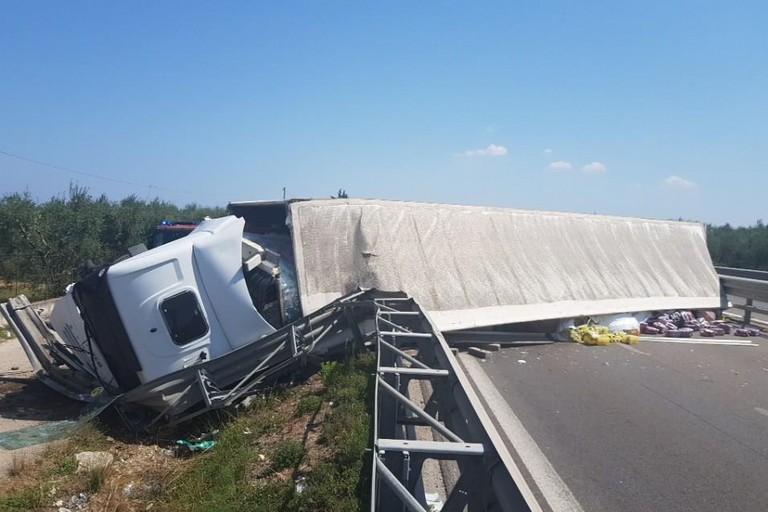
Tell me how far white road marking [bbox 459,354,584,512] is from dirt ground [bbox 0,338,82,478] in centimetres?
528

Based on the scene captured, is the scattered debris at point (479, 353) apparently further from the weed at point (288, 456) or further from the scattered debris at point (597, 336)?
the weed at point (288, 456)

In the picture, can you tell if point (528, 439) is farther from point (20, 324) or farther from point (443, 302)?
point (20, 324)

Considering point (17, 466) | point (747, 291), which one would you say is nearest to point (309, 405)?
point (17, 466)

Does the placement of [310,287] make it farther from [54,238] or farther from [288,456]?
[54,238]

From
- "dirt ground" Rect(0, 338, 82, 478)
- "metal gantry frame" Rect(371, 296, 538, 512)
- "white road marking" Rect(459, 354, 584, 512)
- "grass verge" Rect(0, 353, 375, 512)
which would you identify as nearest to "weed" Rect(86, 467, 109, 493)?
"grass verge" Rect(0, 353, 375, 512)

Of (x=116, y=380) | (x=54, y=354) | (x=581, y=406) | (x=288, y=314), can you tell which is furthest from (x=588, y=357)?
(x=54, y=354)

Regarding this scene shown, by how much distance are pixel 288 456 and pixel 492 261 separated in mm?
7784

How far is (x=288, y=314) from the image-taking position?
9.84 m

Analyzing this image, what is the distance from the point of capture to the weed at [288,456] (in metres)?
5.70

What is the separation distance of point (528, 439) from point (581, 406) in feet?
5.12

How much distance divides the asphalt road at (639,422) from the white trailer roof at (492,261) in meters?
1.43

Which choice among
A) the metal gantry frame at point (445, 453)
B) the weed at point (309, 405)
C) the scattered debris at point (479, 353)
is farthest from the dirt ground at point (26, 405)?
the scattered debris at point (479, 353)

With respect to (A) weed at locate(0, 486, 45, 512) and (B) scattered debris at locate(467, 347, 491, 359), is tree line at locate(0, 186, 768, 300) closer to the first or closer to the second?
(B) scattered debris at locate(467, 347, 491, 359)

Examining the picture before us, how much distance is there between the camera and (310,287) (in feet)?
33.6
